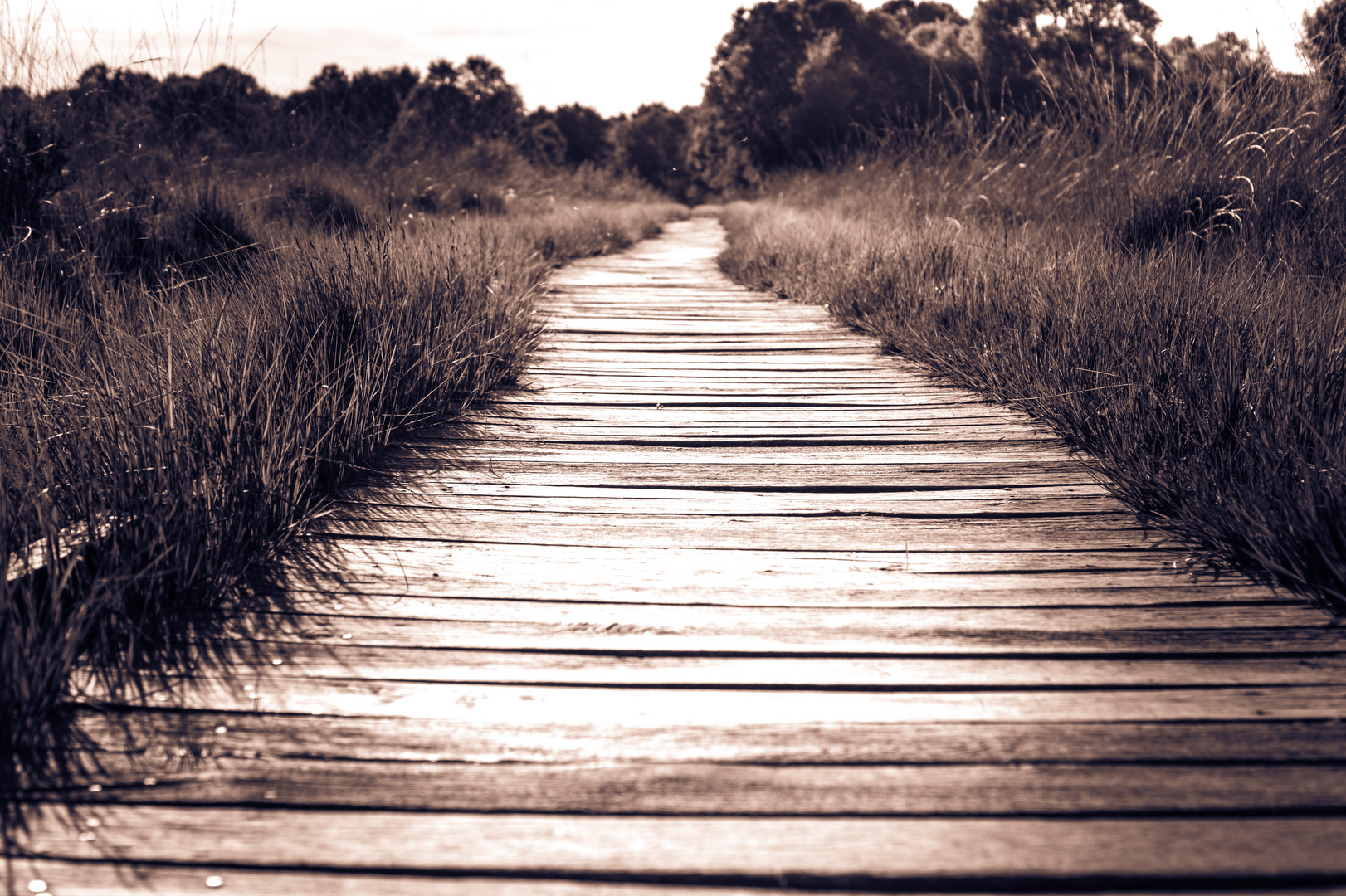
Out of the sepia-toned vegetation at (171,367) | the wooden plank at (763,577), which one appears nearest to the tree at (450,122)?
the sepia-toned vegetation at (171,367)

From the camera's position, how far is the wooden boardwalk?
99cm

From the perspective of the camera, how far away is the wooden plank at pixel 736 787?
1.07m

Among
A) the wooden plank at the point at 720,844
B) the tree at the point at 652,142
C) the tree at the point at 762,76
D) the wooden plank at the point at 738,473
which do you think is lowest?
the wooden plank at the point at 720,844

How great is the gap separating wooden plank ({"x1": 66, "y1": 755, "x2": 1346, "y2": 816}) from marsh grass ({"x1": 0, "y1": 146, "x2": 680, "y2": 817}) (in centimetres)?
24

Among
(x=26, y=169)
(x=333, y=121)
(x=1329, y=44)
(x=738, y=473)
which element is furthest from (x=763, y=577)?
(x=333, y=121)

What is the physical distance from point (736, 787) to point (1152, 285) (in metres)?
2.80

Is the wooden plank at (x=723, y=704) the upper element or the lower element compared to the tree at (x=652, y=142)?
lower

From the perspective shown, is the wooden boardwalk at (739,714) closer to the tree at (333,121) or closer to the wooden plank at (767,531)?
the wooden plank at (767,531)

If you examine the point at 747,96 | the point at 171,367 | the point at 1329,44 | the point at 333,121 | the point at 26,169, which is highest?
the point at 747,96

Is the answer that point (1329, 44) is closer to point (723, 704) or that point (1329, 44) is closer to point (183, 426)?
point (723, 704)

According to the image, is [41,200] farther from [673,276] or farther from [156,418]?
[673,276]

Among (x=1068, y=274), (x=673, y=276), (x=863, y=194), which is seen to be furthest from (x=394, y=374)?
(x=863, y=194)

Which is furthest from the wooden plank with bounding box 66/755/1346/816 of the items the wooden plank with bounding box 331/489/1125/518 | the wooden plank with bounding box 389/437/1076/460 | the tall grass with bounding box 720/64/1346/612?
the wooden plank with bounding box 389/437/1076/460

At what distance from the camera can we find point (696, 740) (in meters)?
1.20
